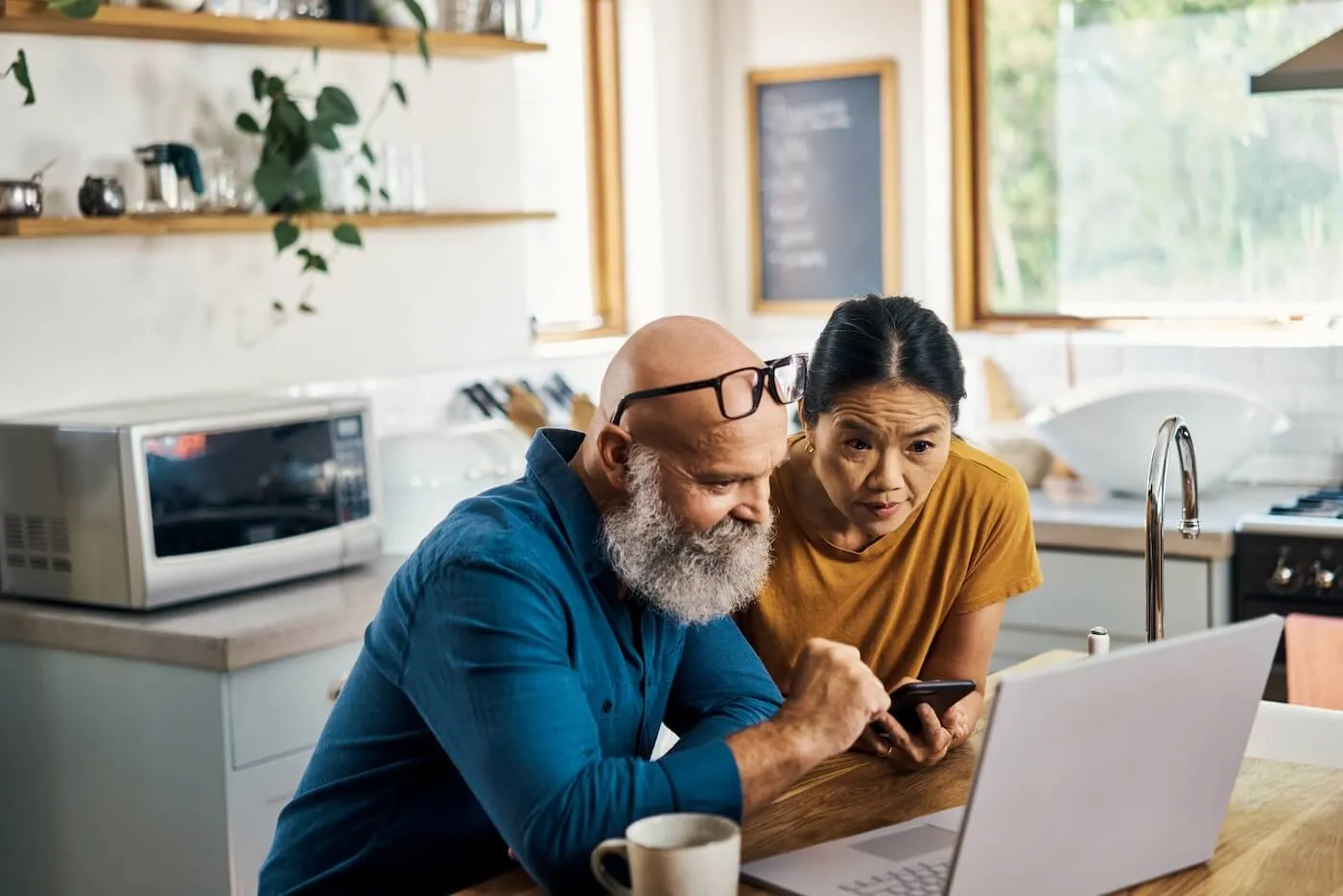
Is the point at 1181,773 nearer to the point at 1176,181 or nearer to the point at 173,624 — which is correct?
the point at 173,624

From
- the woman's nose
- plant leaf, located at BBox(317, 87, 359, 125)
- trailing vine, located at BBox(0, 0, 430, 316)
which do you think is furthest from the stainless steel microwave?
the woman's nose

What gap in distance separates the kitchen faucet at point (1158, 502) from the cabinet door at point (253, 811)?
1635 millimetres

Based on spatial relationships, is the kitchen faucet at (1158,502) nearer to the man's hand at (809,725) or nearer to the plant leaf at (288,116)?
the man's hand at (809,725)

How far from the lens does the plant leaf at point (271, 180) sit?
3.61 meters

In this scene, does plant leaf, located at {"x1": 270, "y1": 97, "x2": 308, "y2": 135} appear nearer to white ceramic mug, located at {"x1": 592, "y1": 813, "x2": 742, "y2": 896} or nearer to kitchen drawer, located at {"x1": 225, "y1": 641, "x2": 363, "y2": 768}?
kitchen drawer, located at {"x1": 225, "y1": 641, "x2": 363, "y2": 768}

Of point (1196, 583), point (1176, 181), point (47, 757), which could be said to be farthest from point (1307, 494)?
point (47, 757)

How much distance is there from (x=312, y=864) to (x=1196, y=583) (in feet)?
7.72

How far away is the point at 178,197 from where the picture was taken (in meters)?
3.48

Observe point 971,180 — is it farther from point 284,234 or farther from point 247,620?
point 247,620

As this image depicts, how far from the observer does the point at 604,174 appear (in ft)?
16.5

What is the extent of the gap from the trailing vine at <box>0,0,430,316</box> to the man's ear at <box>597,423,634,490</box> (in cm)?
200

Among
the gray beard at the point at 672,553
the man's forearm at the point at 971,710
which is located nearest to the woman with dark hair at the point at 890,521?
the man's forearm at the point at 971,710

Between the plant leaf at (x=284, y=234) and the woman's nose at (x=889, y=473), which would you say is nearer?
the woman's nose at (x=889, y=473)

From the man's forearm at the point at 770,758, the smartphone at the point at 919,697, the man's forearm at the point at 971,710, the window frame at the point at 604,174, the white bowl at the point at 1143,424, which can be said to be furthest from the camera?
the window frame at the point at 604,174
